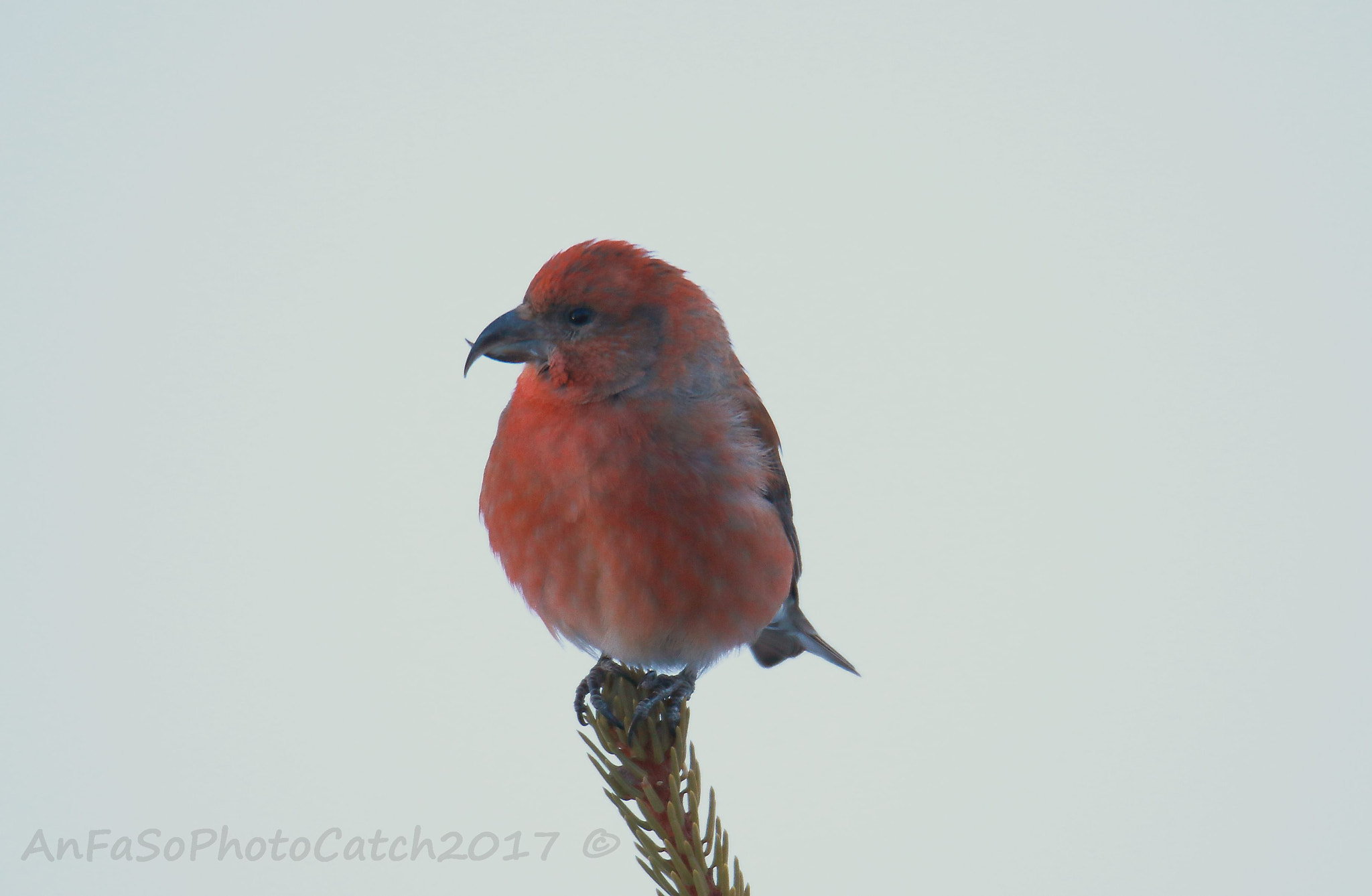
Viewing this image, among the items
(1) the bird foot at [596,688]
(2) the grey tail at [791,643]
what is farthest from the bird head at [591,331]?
(2) the grey tail at [791,643]

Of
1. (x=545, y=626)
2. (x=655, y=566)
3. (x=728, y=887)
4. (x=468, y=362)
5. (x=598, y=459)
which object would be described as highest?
(x=468, y=362)

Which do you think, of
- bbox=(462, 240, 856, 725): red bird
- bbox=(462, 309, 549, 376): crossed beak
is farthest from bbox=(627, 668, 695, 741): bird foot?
bbox=(462, 309, 549, 376): crossed beak

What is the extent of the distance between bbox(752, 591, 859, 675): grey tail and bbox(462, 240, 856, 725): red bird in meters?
0.66

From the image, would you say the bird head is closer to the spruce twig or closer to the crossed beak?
the crossed beak

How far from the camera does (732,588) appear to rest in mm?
3293

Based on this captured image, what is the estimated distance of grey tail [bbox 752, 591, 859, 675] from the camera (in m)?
4.16

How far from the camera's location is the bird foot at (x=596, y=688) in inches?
124

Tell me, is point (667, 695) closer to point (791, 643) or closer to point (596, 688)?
point (596, 688)

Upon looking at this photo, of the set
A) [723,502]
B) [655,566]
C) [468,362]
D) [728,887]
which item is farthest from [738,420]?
[728,887]

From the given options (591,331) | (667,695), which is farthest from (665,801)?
(591,331)

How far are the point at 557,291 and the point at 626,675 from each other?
1124 mm

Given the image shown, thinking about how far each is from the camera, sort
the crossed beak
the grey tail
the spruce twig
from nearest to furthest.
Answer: the spruce twig → the crossed beak → the grey tail

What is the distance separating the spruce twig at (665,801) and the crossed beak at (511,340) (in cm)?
98

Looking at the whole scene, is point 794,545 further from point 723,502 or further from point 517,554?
point 517,554
